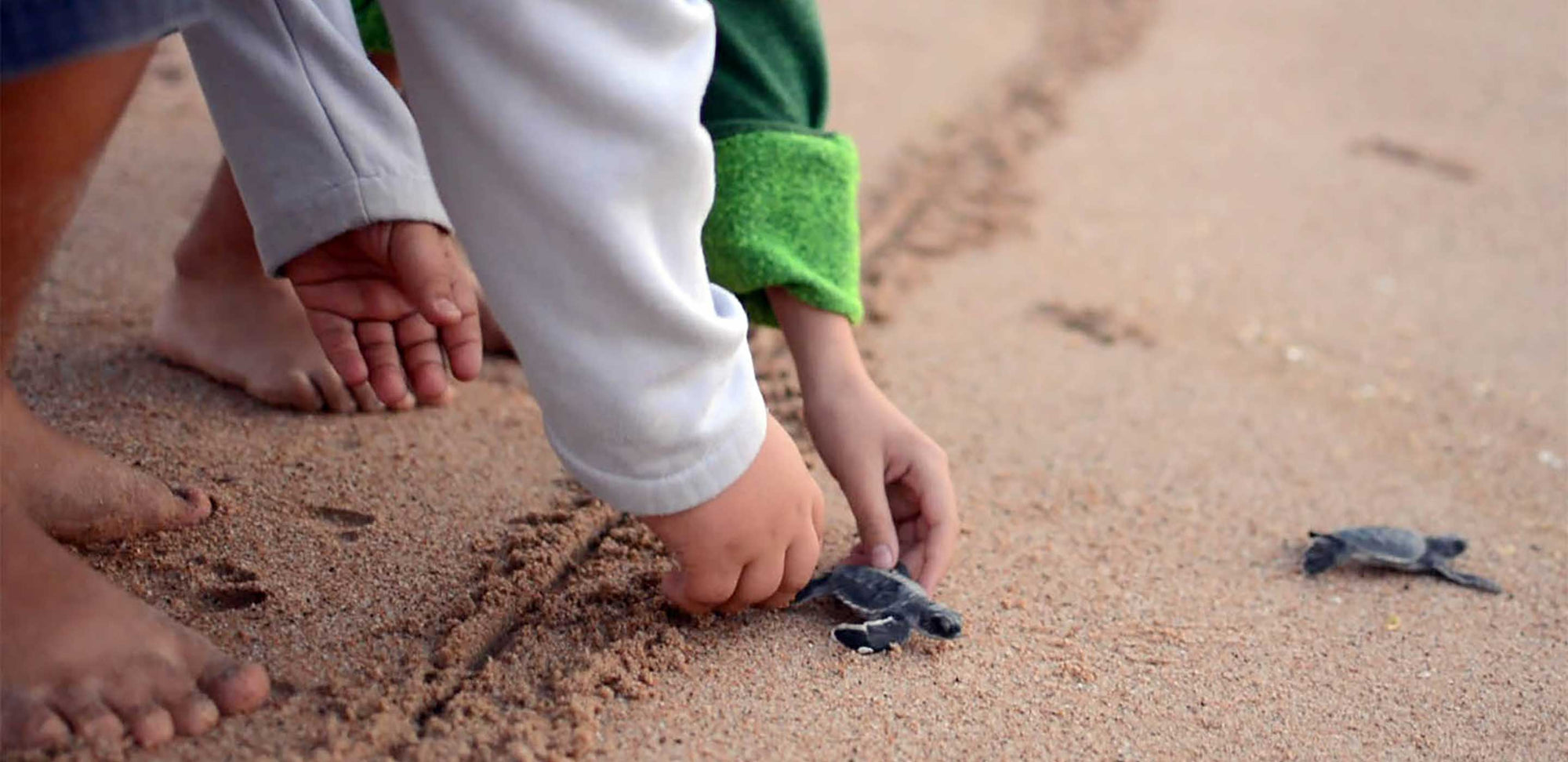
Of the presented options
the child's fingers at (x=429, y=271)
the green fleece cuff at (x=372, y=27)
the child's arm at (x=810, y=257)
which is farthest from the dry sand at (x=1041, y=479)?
the green fleece cuff at (x=372, y=27)

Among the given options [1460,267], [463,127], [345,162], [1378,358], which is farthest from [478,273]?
[1460,267]

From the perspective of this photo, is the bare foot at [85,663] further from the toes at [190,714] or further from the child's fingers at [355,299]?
the child's fingers at [355,299]

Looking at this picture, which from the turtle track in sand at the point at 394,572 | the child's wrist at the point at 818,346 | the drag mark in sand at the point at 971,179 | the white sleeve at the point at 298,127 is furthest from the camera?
the drag mark in sand at the point at 971,179

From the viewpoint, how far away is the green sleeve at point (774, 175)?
4.78 feet

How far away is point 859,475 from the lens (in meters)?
1.37

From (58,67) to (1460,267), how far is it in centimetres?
233

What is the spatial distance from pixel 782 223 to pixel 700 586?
48cm

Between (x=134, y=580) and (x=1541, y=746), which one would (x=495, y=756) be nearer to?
(x=134, y=580)

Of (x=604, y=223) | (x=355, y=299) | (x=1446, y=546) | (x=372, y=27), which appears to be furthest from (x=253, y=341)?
(x=1446, y=546)

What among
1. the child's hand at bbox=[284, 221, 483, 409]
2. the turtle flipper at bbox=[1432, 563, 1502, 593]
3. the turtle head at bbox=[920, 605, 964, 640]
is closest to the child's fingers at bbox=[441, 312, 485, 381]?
the child's hand at bbox=[284, 221, 483, 409]

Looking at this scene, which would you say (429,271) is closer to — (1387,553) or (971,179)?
(1387,553)

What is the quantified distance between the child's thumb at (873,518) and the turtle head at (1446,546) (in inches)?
25.5

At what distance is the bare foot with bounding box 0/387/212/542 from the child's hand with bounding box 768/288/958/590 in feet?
2.04

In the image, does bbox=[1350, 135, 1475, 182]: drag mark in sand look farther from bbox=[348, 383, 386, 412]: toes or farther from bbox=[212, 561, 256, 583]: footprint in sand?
bbox=[212, 561, 256, 583]: footprint in sand
